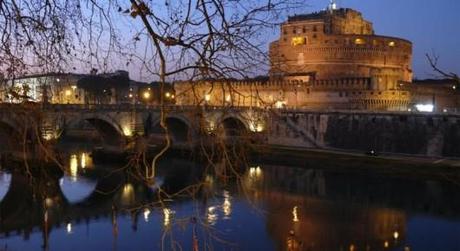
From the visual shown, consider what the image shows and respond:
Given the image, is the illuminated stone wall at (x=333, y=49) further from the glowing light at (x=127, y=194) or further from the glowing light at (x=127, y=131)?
the glowing light at (x=127, y=194)

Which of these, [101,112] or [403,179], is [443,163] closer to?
[403,179]

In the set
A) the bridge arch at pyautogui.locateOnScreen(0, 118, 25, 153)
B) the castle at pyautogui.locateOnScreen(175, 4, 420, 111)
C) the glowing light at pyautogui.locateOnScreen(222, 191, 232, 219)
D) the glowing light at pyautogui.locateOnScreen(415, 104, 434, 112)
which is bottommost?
the glowing light at pyautogui.locateOnScreen(222, 191, 232, 219)

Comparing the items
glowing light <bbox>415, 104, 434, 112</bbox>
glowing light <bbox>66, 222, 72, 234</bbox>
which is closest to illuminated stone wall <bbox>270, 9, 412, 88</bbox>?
glowing light <bbox>415, 104, 434, 112</bbox>

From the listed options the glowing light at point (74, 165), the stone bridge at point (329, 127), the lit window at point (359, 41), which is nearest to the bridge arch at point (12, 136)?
the glowing light at point (74, 165)

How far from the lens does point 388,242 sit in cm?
1143

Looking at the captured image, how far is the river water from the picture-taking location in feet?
36.4

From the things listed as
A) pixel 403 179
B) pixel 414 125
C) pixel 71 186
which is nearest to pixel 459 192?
pixel 403 179

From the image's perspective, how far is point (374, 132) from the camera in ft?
82.7

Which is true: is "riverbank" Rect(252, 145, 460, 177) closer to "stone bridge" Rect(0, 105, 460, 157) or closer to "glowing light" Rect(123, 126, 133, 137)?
"stone bridge" Rect(0, 105, 460, 157)

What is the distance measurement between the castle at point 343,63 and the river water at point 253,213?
12.4 m

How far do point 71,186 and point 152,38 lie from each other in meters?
15.8

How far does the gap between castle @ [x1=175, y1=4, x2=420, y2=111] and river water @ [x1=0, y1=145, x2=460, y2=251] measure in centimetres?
1242

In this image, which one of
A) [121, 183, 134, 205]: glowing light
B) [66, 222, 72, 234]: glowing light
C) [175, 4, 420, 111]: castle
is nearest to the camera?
[66, 222, 72, 234]: glowing light

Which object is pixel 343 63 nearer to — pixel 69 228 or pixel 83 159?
pixel 83 159
